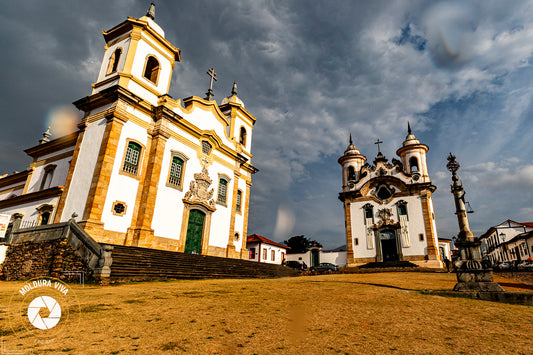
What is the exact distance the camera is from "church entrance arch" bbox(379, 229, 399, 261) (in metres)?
27.7

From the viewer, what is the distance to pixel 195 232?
1772 centimetres

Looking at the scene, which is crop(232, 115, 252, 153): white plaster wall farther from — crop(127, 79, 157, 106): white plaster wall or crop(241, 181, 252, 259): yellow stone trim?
crop(127, 79, 157, 106): white plaster wall

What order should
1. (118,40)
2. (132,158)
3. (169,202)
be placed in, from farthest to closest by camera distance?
(118,40) < (169,202) < (132,158)

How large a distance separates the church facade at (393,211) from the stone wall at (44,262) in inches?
1002

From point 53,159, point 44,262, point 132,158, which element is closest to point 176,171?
point 132,158

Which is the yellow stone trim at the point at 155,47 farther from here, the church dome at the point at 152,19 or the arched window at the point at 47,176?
the arched window at the point at 47,176

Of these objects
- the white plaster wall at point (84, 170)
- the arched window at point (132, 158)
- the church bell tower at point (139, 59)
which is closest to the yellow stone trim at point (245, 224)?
the arched window at point (132, 158)

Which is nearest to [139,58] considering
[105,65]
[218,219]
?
[105,65]

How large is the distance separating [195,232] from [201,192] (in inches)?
103

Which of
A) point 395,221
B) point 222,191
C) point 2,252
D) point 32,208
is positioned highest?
point 222,191

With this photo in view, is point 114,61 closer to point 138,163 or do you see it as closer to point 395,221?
point 138,163

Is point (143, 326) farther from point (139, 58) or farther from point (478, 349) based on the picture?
point (139, 58)

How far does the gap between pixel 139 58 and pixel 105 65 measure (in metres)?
2.45

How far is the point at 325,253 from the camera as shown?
33875mm
